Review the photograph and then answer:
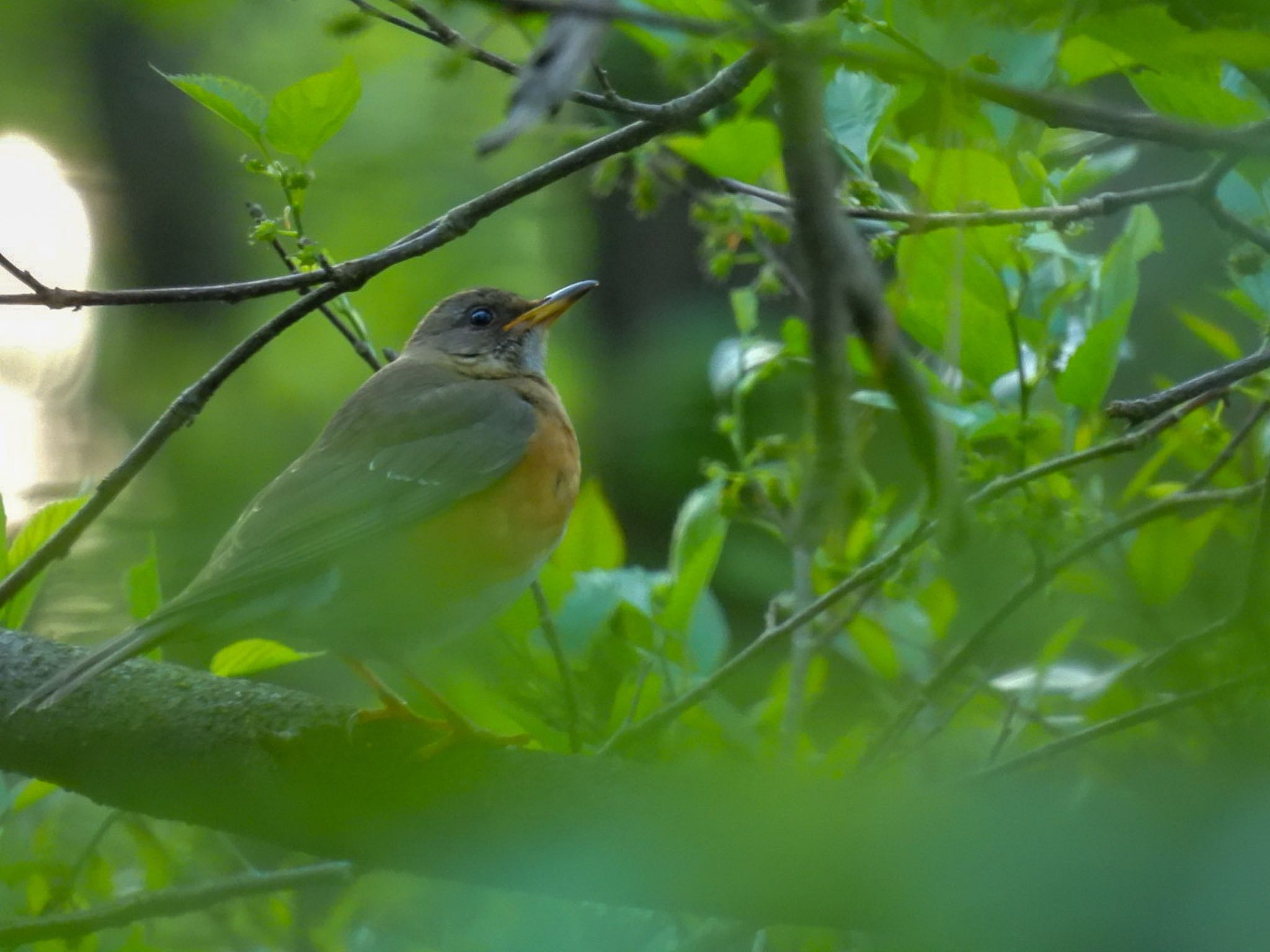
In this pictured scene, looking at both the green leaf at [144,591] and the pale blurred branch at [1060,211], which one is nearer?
the pale blurred branch at [1060,211]

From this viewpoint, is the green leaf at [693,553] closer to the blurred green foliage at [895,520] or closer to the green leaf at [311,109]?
the blurred green foliage at [895,520]

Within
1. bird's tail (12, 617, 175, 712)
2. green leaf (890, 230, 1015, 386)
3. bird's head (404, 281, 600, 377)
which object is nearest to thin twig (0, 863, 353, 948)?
bird's tail (12, 617, 175, 712)

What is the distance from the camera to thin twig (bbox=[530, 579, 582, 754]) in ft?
7.00

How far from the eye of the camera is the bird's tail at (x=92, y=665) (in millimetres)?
2125

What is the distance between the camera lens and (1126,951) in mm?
741

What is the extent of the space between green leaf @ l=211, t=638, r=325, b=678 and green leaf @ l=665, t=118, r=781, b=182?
1.39 meters

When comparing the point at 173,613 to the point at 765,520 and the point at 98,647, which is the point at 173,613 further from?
the point at 765,520

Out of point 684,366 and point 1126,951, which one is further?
point 684,366

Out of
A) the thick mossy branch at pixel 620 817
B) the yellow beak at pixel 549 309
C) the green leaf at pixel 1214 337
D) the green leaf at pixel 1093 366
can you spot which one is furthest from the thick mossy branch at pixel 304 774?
the yellow beak at pixel 549 309

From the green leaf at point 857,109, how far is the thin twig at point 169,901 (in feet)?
4.51

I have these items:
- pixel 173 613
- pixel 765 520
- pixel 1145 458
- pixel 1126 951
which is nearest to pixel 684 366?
pixel 1145 458

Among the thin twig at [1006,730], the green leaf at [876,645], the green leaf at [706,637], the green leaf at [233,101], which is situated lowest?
the thin twig at [1006,730]

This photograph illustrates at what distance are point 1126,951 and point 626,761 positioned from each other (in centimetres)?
115

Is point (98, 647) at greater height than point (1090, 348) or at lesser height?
greater
